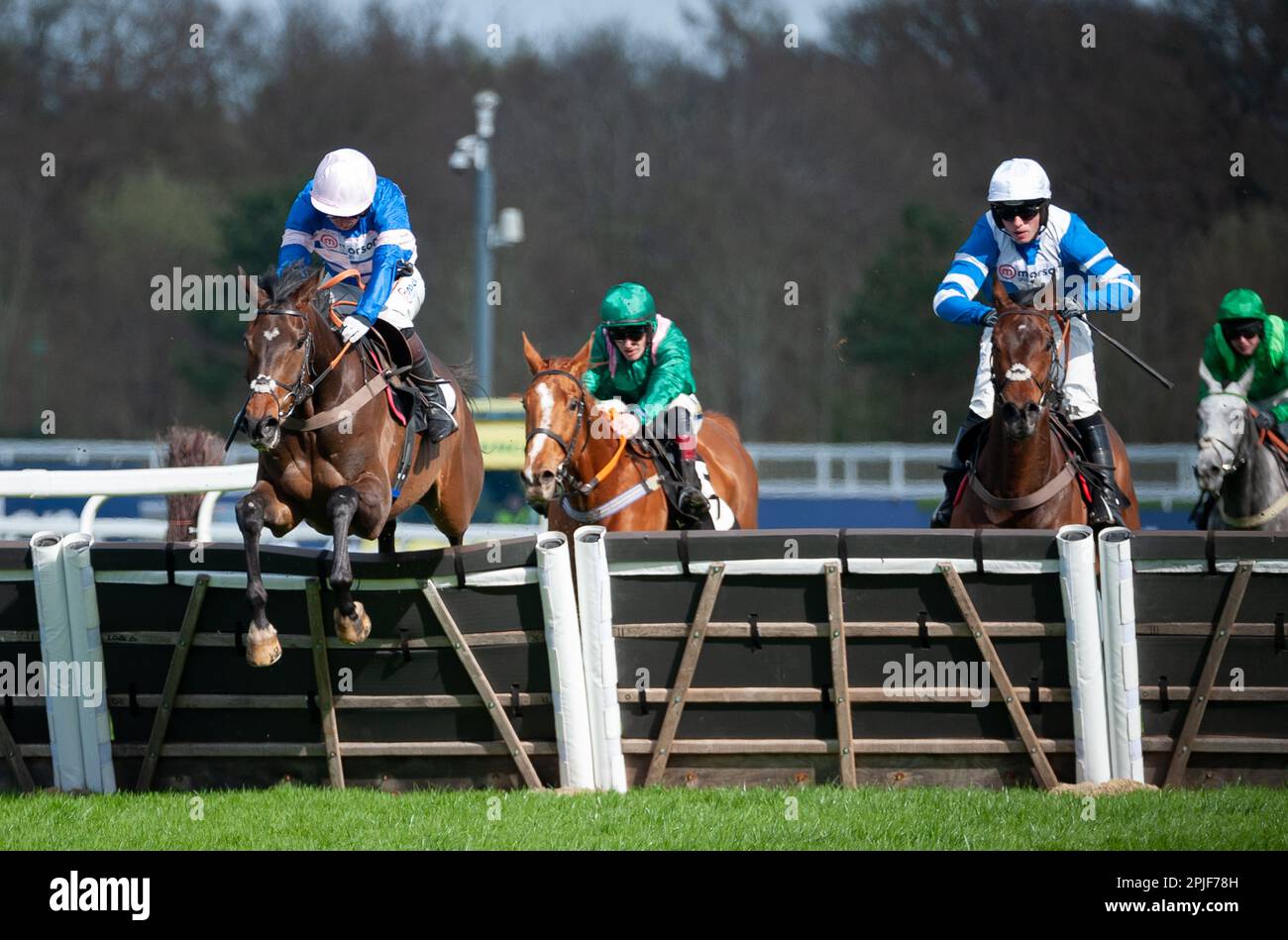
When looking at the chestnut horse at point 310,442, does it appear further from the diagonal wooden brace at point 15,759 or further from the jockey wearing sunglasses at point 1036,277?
the jockey wearing sunglasses at point 1036,277

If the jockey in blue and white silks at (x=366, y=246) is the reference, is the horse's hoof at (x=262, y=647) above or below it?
below

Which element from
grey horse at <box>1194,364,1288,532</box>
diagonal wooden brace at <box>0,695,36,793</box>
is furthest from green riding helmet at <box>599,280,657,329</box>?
diagonal wooden brace at <box>0,695,36,793</box>

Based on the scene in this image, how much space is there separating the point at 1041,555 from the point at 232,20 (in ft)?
95.3

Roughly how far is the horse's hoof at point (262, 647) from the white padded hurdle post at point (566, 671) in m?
1.03

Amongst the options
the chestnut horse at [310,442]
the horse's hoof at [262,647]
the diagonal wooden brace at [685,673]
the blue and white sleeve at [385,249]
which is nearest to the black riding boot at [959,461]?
the diagonal wooden brace at [685,673]

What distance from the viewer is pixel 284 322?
6359mm

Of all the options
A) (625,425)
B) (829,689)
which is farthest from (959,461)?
(829,689)

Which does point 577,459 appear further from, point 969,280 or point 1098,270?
point 1098,270

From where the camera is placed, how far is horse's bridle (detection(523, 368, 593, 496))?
7.52 m

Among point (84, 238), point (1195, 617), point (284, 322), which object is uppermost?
point (84, 238)

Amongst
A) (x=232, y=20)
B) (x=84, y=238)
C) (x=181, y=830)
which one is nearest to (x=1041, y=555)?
(x=181, y=830)

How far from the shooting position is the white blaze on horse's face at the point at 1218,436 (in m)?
7.94

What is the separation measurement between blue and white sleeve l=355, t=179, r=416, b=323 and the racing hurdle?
1040mm

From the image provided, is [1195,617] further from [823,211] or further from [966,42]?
[823,211]
